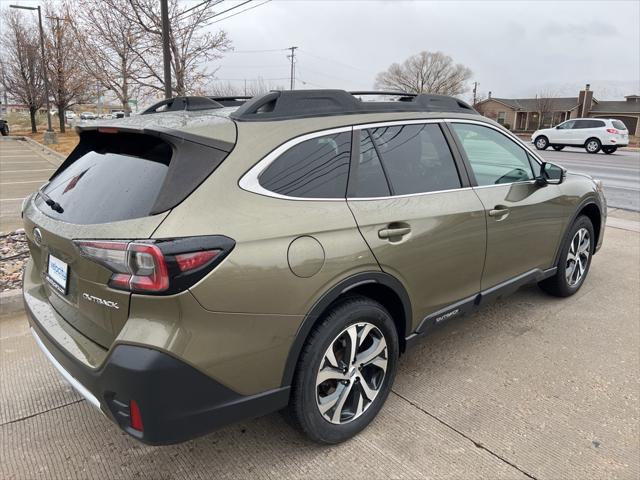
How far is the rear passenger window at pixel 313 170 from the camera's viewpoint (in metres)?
2.21

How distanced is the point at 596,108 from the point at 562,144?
45689 mm

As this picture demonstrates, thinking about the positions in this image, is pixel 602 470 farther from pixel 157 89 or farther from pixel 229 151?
pixel 157 89

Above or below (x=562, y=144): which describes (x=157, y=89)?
above

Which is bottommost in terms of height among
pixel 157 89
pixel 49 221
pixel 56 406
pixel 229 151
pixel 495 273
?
pixel 56 406

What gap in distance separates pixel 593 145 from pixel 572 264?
24.2m

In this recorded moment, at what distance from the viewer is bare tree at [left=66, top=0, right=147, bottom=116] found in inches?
535

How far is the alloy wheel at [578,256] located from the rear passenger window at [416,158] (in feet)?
6.06

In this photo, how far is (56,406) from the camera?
2891 millimetres

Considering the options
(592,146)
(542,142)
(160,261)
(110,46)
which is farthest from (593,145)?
(160,261)

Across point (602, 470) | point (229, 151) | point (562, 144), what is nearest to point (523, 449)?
point (602, 470)

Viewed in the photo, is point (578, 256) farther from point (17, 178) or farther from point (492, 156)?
point (17, 178)

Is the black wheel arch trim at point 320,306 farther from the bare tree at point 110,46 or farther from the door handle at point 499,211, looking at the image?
the bare tree at point 110,46

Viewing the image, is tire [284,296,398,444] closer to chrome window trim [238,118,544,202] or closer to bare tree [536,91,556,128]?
chrome window trim [238,118,544,202]

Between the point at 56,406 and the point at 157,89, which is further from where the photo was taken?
the point at 157,89
